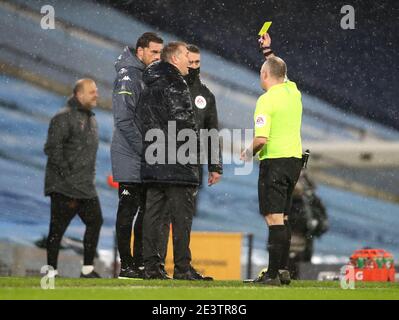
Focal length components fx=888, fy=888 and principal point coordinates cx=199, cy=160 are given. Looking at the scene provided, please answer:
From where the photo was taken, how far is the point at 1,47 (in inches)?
397

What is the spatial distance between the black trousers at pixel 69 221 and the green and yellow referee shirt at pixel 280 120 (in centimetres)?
169

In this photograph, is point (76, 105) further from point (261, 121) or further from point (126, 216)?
point (261, 121)

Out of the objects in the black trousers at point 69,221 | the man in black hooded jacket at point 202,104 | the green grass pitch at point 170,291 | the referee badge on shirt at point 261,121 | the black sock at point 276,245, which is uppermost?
the man in black hooded jacket at point 202,104

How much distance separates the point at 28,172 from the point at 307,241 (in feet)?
10.2

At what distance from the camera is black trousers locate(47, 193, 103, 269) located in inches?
244

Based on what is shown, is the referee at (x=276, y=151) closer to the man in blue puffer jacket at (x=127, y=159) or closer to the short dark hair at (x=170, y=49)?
the short dark hair at (x=170, y=49)

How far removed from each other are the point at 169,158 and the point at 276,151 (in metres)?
0.61

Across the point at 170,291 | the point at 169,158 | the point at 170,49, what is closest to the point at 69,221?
the point at 169,158

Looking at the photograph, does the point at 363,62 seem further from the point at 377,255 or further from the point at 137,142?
the point at 137,142

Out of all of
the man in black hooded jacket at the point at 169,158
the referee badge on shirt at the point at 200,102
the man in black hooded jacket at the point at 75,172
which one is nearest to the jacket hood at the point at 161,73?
the man in black hooded jacket at the point at 169,158

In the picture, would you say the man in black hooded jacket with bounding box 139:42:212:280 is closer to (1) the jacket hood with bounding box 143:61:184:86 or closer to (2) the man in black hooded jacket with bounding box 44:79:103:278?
(1) the jacket hood with bounding box 143:61:184:86

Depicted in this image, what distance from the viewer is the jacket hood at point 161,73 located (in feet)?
17.0

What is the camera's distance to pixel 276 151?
16.5ft
